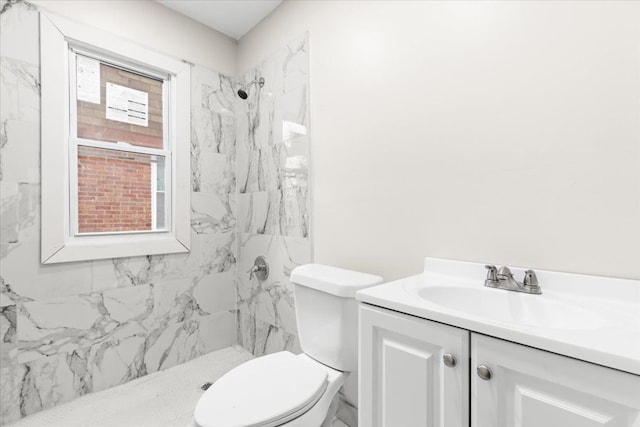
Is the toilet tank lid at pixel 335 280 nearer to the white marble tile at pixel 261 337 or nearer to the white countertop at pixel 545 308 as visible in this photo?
the white countertop at pixel 545 308

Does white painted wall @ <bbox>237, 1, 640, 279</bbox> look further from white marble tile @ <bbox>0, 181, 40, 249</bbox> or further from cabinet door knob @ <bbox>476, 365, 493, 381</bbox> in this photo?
white marble tile @ <bbox>0, 181, 40, 249</bbox>

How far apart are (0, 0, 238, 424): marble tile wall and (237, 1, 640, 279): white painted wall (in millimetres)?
888

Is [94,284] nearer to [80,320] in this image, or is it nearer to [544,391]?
[80,320]

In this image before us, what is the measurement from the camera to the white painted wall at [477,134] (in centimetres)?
92

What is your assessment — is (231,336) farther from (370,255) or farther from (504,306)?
(504,306)

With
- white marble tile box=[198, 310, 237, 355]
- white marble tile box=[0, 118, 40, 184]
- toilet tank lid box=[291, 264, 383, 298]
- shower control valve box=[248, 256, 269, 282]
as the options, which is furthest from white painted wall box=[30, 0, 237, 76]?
white marble tile box=[198, 310, 237, 355]

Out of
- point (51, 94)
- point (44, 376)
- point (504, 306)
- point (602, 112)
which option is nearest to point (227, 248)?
point (44, 376)

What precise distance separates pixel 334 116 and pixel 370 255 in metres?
0.75

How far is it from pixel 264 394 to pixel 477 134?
1.22 meters

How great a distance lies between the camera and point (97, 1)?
1.76m

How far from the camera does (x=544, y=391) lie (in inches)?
25.4

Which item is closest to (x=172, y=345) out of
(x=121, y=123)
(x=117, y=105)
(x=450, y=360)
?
(x=121, y=123)

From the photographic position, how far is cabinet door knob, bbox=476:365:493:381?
0.71m

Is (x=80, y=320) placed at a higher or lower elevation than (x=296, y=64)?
lower
